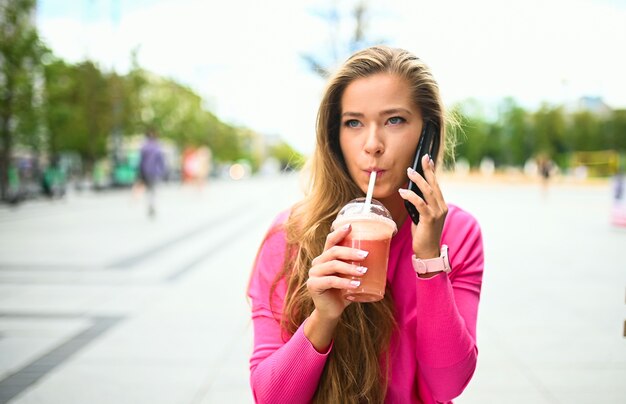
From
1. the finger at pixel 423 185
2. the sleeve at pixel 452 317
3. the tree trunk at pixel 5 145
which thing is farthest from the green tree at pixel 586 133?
the finger at pixel 423 185

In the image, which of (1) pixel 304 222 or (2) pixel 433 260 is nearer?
(2) pixel 433 260

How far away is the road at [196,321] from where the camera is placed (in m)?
3.23

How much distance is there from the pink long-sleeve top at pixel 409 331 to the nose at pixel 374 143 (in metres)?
0.26

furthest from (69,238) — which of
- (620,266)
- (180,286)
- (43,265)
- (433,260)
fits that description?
(433,260)

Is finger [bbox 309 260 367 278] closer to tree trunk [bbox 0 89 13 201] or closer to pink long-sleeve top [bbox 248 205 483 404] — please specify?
pink long-sleeve top [bbox 248 205 483 404]

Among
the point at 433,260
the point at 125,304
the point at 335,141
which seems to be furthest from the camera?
the point at 125,304

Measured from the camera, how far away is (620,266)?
22.8 feet

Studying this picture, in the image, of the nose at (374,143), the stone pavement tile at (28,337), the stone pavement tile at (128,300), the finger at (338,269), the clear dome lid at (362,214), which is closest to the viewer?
the finger at (338,269)

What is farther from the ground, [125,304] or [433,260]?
[433,260]

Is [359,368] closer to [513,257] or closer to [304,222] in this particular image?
[304,222]

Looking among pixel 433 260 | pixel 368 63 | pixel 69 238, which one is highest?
pixel 368 63

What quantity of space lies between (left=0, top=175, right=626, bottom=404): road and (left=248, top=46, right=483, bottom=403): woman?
1.74 m

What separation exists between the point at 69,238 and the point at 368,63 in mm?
9052

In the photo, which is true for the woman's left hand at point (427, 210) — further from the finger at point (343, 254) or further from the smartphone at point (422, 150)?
the finger at point (343, 254)
